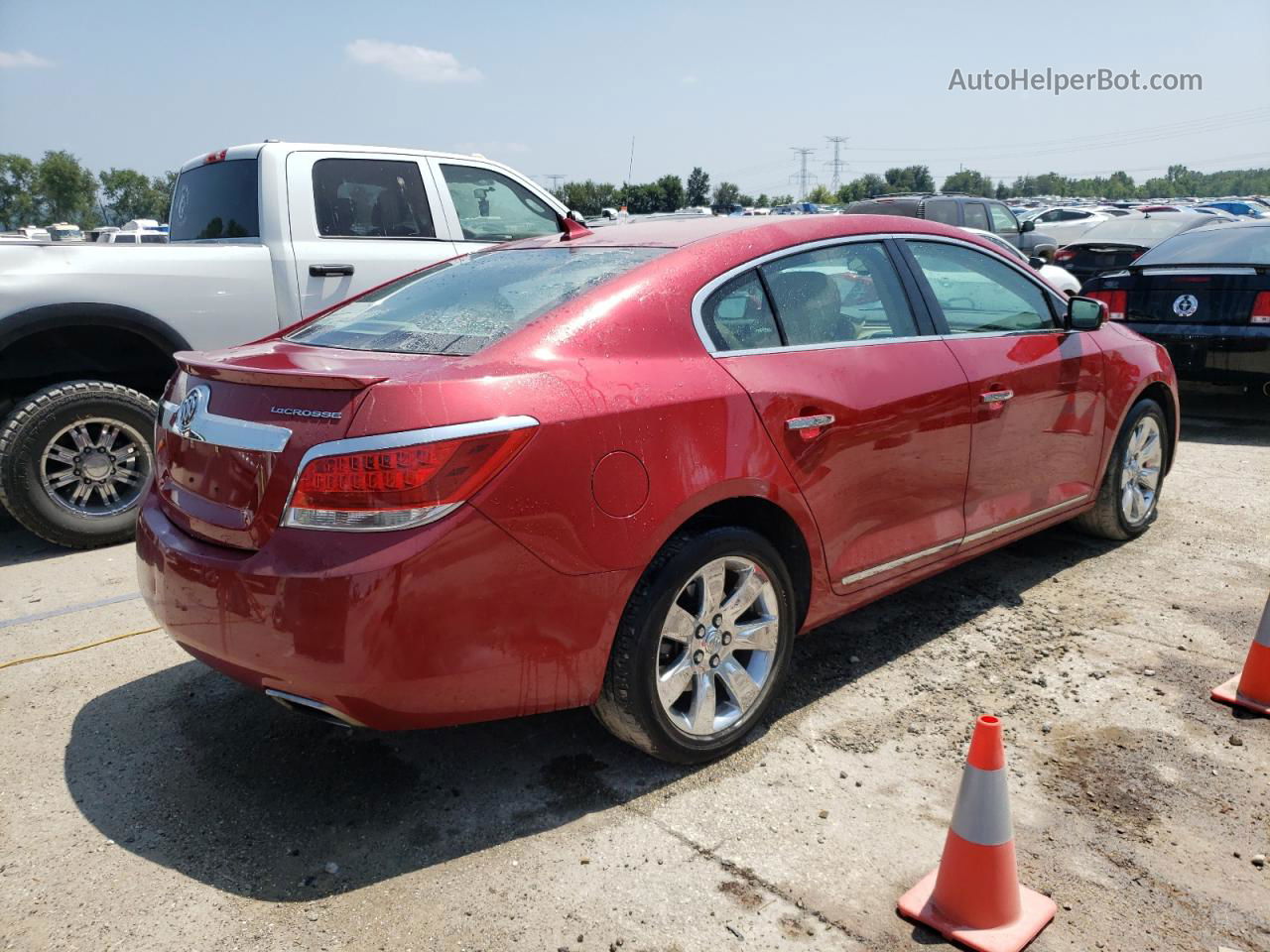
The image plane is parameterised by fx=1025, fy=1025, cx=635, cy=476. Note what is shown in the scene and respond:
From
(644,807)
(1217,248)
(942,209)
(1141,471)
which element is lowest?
(644,807)

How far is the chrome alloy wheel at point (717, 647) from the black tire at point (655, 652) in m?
0.03

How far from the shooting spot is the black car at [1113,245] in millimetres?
12719

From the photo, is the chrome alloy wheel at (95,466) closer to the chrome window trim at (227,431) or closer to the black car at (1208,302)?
the chrome window trim at (227,431)

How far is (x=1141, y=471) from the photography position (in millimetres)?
5238

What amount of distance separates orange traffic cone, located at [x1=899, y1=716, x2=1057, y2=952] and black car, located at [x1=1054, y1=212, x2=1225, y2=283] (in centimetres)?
1108

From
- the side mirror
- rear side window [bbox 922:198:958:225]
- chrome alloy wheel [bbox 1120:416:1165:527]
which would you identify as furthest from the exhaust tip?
rear side window [bbox 922:198:958:225]

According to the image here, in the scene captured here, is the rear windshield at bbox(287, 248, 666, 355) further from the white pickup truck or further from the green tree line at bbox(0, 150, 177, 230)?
the green tree line at bbox(0, 150, 177, 230)

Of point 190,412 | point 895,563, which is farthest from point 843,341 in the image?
point 190,412

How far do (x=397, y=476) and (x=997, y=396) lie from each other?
250 cm

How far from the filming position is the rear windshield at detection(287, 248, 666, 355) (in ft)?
9.82

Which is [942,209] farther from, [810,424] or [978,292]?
[810,424]

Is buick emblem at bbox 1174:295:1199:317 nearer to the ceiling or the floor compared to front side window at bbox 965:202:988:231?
nearer to the floor

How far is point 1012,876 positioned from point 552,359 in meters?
1.69

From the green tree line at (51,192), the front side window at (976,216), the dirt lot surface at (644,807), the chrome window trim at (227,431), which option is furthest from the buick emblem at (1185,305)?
the green tree line at (51,192)
